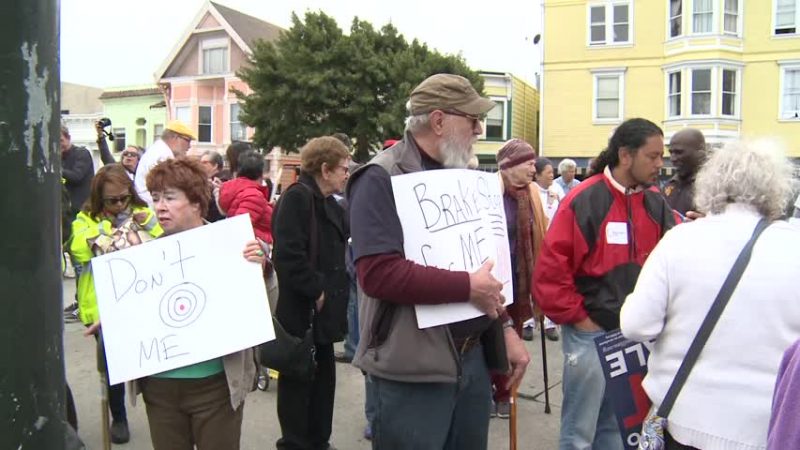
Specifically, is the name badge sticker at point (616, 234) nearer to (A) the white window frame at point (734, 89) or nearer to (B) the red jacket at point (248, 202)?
(B) the red jacket at point (248, 202)

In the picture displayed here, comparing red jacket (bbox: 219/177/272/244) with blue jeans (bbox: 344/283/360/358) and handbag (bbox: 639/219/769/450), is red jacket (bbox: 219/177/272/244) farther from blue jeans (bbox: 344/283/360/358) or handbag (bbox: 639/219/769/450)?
handbag (bbox: 639/219/769/450)

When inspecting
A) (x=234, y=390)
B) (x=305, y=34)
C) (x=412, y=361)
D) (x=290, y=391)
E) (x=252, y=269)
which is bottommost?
(x=290, y=391)

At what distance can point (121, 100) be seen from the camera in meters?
34.8

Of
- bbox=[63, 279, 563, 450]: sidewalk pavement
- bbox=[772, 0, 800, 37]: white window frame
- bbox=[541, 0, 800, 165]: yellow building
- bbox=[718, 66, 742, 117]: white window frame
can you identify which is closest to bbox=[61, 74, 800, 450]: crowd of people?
bbox=[63, 279, 563, 450]: sidewalk pavement

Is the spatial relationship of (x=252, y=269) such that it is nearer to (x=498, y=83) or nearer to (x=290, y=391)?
(x=290, y=391)

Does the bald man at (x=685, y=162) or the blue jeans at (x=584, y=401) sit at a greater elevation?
the bald man at (x=685, y=162)

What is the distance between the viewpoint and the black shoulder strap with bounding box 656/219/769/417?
6.88 feet

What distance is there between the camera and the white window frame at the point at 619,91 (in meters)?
24.9

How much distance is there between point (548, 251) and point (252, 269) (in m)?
1.52

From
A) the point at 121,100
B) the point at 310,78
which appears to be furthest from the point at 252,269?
the point at 121,100

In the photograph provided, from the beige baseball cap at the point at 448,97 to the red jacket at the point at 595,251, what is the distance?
109 cm

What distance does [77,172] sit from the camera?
6.61 meters

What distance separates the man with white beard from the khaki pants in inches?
28.4

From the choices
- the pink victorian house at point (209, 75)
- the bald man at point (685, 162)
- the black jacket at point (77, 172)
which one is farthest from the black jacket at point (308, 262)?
the pink victorian house at point (209, 75)
